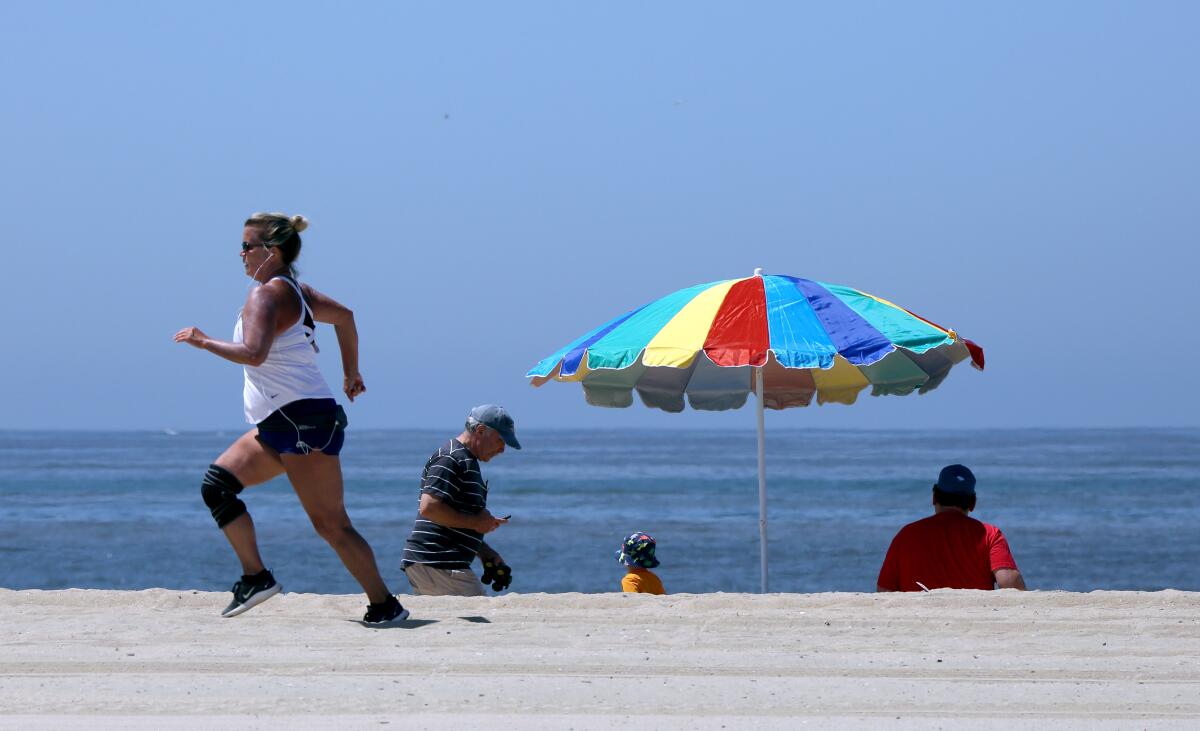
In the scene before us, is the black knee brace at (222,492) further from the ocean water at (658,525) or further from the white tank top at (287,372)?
the ocean water at (658,525)

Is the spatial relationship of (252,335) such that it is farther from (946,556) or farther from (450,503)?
(946,556)

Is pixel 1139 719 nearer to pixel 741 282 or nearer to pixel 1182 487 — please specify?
pixel 741 282

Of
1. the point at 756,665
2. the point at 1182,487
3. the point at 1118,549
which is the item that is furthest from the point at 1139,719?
the point at 1182,487

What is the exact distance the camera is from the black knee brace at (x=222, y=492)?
4992 millimetres

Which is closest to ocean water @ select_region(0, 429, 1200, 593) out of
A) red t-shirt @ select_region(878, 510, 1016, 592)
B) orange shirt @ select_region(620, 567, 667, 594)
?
orange shirt @ select_region(620, 567, 667, 594)

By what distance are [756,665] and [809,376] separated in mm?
4281

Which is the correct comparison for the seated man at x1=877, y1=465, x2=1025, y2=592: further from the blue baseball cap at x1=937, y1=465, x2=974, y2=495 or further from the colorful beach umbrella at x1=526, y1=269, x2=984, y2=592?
the colorful beach umbrella at x1=526, y1=269, x2=984, y2=592

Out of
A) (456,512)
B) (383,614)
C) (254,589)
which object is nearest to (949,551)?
(456,512)

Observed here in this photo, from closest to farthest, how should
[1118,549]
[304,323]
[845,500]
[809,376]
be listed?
[304,323], [809,376], [1118,549], [845,500]

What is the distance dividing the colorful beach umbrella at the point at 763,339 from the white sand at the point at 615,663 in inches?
51.9

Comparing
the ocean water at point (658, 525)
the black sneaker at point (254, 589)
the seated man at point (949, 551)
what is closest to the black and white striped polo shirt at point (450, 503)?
the black sneaker at point (254, 589)

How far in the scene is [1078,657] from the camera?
4.79m

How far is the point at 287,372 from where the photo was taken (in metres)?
4.91

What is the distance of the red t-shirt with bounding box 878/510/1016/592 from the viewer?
661 cm
